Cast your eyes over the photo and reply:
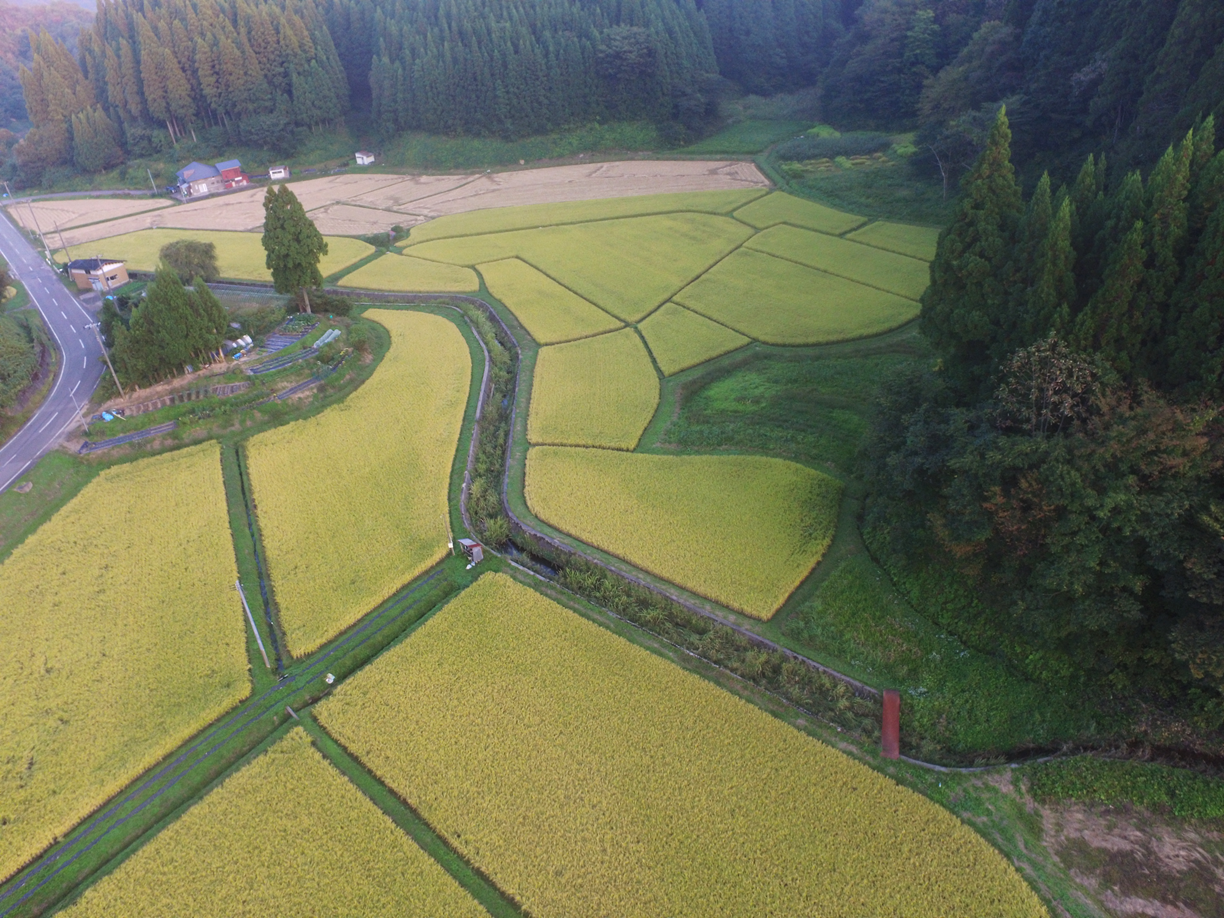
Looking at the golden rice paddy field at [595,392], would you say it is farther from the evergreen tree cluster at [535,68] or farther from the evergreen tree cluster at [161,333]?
the evergreen tree cluster at [535,68]

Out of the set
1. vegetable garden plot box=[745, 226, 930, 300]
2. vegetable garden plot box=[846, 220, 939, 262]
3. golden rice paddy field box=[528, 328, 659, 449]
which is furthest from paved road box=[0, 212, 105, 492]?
vegetable garden plot box=[846, 220, 939, 262]

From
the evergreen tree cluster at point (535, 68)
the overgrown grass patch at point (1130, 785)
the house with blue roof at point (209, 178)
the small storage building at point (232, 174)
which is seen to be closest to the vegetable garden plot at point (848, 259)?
the overgrown grass patch at point (1130, 785)

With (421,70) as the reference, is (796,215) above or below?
below

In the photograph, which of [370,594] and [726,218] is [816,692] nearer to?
[370,594]

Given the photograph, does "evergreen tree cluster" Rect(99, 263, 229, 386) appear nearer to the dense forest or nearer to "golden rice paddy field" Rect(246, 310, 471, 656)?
"golden rice paddy field" Rect(246, 310, 471, 656)

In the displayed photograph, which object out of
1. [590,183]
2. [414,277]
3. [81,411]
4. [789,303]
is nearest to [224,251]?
[414,277]

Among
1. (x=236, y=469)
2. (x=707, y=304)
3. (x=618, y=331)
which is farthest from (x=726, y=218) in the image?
(x=236, y=469)

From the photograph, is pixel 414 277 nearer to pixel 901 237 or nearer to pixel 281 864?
pixel 901 237
